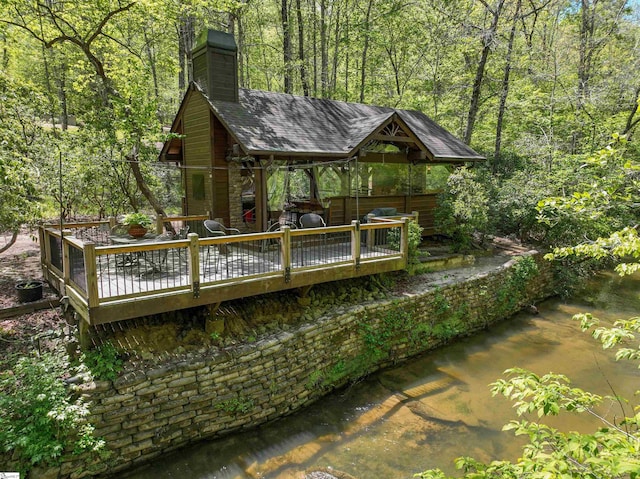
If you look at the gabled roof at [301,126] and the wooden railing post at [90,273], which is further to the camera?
the gabled roof at [301,126]

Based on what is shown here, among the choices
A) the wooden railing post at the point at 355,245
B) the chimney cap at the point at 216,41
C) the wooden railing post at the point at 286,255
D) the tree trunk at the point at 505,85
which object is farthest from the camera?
the tree trunk at the point at 505,85

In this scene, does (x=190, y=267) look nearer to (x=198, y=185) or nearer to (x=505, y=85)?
(x=198, y=185)

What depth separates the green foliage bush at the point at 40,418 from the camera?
4.89m

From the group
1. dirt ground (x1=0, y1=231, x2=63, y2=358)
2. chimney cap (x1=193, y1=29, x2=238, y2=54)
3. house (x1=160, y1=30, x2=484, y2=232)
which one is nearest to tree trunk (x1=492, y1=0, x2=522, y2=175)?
house (x1=160, y1=30, x2=484, y2=232)

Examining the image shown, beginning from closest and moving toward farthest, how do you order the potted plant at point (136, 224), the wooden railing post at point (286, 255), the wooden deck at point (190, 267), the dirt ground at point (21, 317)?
the wooden deck at point (190, 267) → the dirt ground at point (21, 317) → the wooden railing post at point (286, 255) → the potted plant at point (136, 224)

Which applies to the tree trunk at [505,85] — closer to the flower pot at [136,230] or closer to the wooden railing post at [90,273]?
the flower pot at [136,230]

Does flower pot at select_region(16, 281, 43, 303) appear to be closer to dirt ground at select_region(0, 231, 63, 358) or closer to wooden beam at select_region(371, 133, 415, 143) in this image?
dirt ground at select_region(0, 231, 63, 358)

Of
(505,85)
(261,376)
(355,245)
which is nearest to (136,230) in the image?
(261,376)

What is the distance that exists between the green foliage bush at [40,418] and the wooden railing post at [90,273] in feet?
3.94

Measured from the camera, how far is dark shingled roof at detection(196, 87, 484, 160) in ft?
31.4

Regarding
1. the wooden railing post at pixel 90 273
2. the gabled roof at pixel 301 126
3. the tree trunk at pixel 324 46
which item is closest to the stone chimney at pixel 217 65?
the gabled roof at pixel 301 126

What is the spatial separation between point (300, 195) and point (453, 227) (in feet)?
17.1

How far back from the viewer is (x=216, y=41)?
10586 millimetres

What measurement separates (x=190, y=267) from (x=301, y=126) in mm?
6341
